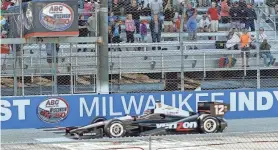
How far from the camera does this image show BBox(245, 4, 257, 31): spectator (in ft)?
70.6

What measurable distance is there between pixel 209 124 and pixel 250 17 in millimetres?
5981

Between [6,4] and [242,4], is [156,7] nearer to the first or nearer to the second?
[242,4]

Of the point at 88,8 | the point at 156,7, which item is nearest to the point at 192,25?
the point at 156,7

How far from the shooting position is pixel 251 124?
17953 millimetres

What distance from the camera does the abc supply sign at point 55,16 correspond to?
17953 mm

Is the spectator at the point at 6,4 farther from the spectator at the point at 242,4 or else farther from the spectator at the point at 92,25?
the spectator at the point at 242,4

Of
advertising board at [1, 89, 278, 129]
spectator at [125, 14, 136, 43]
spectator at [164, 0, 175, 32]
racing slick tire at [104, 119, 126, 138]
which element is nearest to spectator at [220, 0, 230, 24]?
spectator at [164, 0, 175, 32]

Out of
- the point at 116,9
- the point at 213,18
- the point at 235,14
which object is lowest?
the point at 213,18

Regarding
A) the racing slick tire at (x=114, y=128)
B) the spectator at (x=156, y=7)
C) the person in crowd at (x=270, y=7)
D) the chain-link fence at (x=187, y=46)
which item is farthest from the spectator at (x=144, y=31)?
the racing slick tire at (x=114, y=128)

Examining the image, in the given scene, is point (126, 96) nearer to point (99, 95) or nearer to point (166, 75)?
point (99, 95)

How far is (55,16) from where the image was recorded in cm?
1800

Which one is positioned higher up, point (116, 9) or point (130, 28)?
point (116, 9)

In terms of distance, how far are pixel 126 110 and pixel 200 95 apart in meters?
1.82

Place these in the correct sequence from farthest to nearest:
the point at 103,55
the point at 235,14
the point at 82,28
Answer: the point at 235,14
the point at 82,28
the point at 103,55
